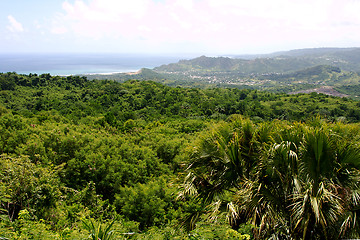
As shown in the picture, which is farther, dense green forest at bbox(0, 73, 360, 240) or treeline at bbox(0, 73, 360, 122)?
treeline at bbox(0, 73, 360, 122)

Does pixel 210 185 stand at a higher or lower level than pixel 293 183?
lower

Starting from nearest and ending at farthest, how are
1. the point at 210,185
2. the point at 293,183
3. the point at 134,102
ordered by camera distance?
the point at 293,183
the point at 210,185
the point at 134,102

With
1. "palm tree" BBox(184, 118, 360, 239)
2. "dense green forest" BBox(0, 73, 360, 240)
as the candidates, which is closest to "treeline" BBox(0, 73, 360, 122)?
"dense green forest" BBox(0, 73, 360, 240)

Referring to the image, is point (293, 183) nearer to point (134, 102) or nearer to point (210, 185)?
point (210, 185)

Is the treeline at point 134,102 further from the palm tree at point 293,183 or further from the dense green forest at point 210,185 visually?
the palm tree at point 293,183

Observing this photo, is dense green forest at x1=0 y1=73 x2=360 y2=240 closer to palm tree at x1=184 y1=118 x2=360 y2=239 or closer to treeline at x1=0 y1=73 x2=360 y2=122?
palm tree at x1=184 y1=118 x2=360 y2=239

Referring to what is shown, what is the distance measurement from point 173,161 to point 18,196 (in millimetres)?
8328

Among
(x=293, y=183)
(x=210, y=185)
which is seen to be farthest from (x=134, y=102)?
(x=293, y=183)

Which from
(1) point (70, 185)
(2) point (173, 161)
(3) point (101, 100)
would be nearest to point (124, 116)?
(3) point (101, 100)

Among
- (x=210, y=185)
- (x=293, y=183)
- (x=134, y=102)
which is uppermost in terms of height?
(x=293, y=183)

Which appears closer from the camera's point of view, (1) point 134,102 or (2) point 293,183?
(2) point 293,183

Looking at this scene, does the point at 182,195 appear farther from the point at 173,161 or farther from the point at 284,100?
the point at 284,100

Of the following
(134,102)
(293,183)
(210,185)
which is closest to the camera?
(293,183)

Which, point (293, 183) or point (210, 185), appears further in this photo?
point (210, 185)
